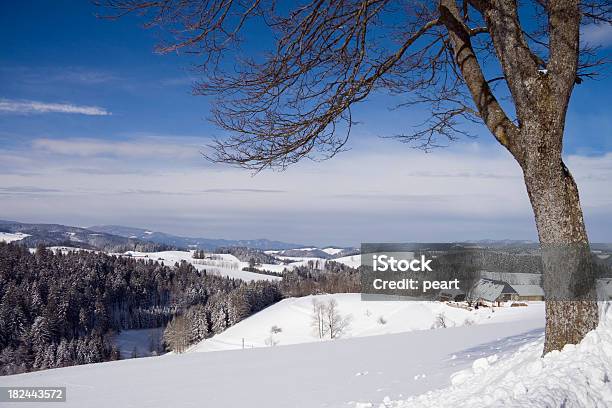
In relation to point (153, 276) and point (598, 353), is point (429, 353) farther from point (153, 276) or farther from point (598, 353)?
point (153, 276)

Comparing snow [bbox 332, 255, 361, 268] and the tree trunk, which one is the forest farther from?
the tree trunk

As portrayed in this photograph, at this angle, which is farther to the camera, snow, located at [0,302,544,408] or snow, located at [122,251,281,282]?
snow, located at [122,251,281,282]

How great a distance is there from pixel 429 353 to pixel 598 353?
4.47 meters

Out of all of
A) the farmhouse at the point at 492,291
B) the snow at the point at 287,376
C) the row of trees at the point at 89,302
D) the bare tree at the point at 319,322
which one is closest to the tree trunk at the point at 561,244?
the snow at the point at 287,376

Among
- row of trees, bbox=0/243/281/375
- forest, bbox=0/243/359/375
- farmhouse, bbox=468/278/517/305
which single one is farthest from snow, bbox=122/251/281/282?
farmhouse, bbox=468/278/517/305

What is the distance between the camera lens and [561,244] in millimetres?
3309

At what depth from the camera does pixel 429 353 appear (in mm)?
7316

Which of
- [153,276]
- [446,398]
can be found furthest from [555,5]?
[153,276]

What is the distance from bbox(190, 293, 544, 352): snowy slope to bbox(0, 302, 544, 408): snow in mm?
26684

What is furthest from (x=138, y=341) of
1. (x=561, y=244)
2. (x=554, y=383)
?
(x=554, y=383)

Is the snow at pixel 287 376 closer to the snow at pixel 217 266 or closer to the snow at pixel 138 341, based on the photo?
the snow at pixel 138 341

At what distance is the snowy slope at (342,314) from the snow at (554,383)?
31304mm

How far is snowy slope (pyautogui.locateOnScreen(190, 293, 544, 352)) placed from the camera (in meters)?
39.9

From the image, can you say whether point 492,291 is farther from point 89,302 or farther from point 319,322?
point 89,302
